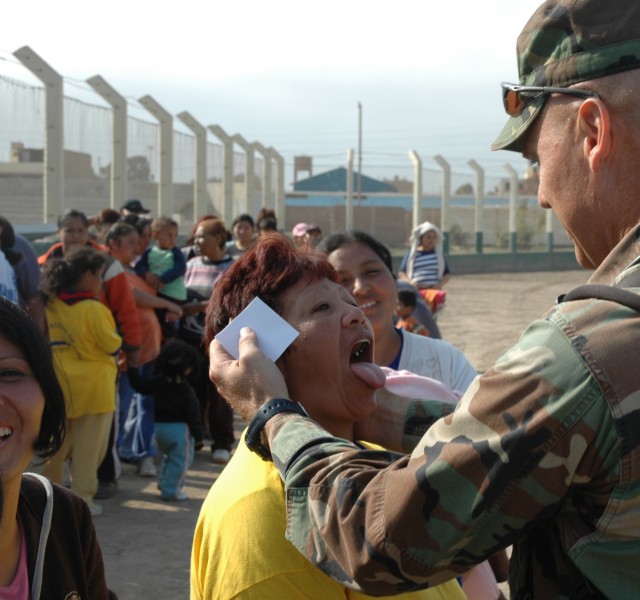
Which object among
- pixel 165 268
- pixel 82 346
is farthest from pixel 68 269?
pixel 165 268

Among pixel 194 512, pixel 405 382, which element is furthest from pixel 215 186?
pixel 405 382

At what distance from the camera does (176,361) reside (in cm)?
751

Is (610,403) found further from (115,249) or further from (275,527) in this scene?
(115,249)

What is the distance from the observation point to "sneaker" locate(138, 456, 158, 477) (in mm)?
8289

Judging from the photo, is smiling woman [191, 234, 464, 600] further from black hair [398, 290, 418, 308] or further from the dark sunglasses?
black hair [398, 290, 418, 308]

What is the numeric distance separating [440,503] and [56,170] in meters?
12.5

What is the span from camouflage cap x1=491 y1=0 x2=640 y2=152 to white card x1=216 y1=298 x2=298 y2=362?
86 centimetres

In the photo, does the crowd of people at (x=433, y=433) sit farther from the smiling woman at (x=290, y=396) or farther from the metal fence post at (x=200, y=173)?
the metal fence post at (x=200, y=173)

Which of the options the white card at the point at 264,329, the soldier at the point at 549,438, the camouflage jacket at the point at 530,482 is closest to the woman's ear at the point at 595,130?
the soldier at the point at 549,438

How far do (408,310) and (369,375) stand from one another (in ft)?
15.3

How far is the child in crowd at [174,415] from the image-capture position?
743 centimetres

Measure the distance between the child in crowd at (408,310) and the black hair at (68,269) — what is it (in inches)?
85.3

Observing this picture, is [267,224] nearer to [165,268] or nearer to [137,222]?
[137,222]

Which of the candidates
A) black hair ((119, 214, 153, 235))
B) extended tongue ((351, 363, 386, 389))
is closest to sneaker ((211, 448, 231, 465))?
black hair ((119, 214, 153, 235))
